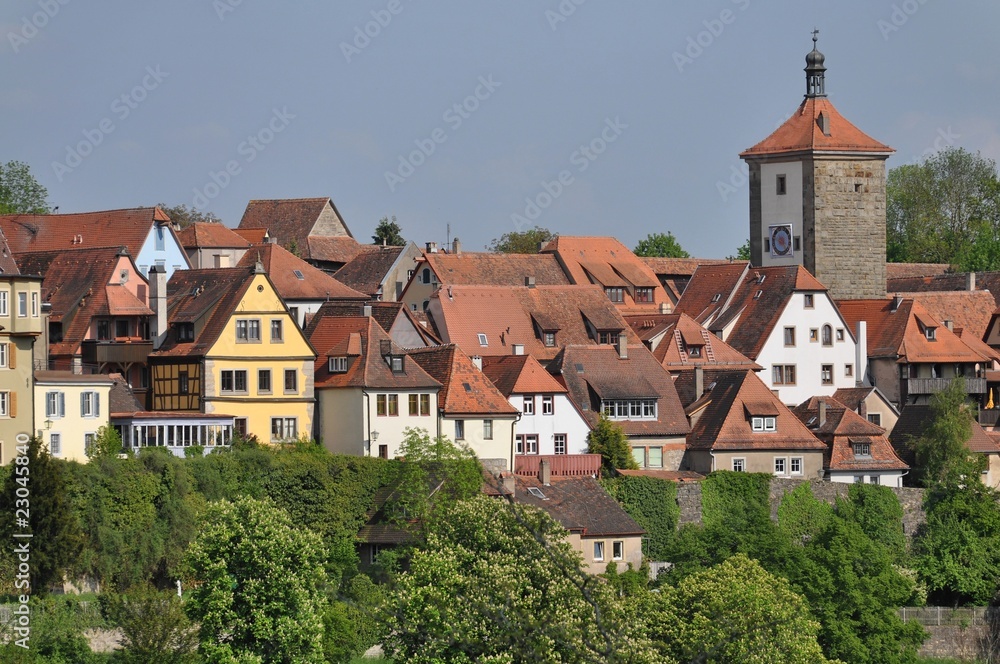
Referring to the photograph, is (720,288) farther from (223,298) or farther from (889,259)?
(889,259)

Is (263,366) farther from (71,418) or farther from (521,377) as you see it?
(521,377)

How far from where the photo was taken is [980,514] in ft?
232

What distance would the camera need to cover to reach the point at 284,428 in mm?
66250

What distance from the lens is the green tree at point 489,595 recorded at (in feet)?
116

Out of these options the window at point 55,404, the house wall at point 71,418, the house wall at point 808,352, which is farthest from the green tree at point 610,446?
the window at point 55,404

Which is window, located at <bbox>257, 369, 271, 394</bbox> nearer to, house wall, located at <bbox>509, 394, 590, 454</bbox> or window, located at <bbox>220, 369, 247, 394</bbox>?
window, located at <bbox>220, 369, 247, 394</bbox>

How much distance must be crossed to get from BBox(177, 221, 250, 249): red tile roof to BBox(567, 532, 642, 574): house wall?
3443 cm

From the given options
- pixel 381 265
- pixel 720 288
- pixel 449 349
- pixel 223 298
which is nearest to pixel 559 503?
pixel 449 349

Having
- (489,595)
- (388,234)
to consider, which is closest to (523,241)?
(388,234)

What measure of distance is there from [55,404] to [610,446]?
58.7ft

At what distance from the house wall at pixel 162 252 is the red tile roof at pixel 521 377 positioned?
12927 mm

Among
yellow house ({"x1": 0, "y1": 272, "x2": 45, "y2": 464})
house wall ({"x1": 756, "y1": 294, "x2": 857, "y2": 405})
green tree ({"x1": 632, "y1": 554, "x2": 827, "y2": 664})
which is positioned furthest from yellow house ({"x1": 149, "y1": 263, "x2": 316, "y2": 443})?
house wall ({"x1": 756, "y1": 294, "x2": 857, "y2": 405})

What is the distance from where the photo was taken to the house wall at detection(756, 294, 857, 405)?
79.7 meters

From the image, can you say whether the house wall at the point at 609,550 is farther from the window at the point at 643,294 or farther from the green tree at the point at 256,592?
the window at the point at 643,294
